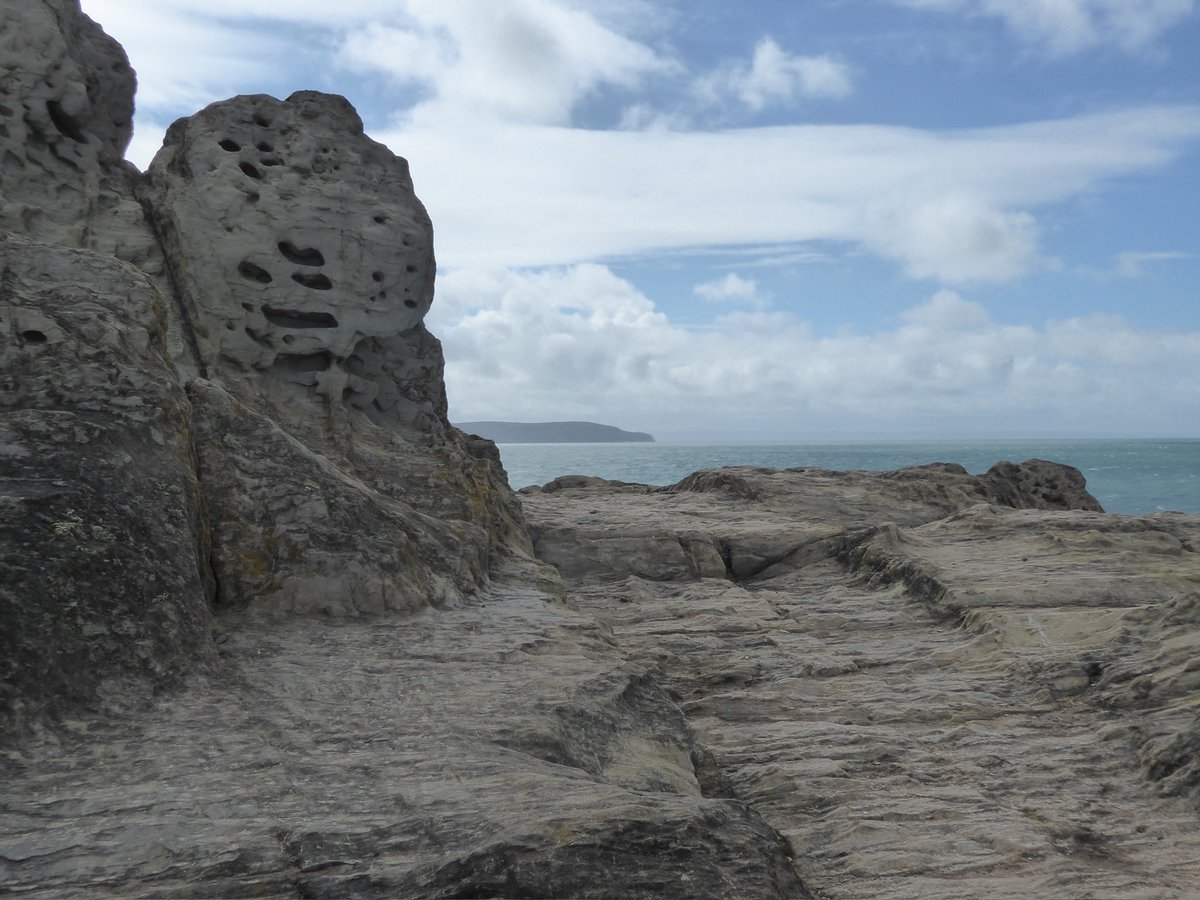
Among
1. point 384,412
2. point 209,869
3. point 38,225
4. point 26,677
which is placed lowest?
point 209,869

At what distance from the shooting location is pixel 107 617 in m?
6.17

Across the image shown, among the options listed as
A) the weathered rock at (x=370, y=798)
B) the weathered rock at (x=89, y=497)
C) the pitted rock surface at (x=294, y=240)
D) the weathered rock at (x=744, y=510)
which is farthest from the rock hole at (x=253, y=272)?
the weathered rock at (x=370, y=798)

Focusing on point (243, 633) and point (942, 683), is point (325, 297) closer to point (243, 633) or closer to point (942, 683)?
point (243, 633)

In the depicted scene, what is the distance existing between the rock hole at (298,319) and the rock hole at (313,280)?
1.39ft

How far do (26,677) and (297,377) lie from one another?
9.13 meters

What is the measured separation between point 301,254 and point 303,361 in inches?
64.6

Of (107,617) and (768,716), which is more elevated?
(107,617)

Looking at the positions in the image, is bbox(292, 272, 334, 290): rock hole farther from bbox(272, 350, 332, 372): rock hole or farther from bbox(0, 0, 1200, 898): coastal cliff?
bbox(272, 350, 332, 372): rock hole

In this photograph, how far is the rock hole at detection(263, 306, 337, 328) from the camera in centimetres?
1420

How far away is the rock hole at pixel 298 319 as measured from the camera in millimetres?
14203

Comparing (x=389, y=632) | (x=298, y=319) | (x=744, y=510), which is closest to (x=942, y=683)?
(x=389, y=632)

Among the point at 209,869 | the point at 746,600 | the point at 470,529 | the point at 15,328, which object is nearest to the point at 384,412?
the point at 470,529

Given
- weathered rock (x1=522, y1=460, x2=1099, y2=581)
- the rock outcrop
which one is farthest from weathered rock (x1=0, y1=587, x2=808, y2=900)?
weathered rock (x1=522, y1=460, x2=1099, y2=581)

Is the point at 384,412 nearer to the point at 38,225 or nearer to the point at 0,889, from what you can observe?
the point at 38,225
